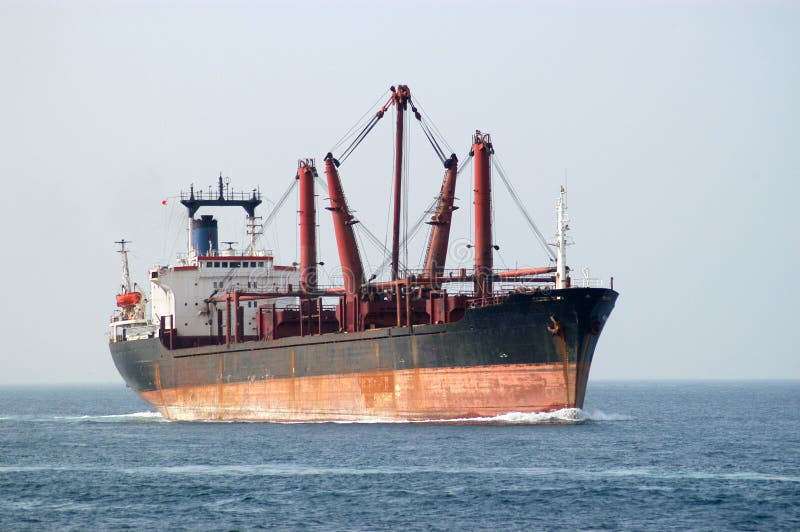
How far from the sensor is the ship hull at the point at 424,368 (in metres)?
38.2

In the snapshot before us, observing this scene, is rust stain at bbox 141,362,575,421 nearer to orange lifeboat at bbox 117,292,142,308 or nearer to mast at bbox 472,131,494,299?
mast at bbox 472,131,494,299

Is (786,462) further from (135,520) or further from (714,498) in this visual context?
(135,520)

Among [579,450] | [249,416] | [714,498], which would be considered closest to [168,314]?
[249,416]

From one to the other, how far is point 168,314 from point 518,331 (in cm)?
2315

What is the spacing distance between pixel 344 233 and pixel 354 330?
182 inches

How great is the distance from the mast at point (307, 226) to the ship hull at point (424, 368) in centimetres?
534

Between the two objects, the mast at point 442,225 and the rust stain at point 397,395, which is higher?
the mast at point 442,225

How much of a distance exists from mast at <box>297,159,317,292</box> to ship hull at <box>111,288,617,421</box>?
17.5 ft

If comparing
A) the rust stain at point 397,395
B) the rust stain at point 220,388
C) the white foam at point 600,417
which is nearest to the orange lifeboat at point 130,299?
the rust stain at point 397,395

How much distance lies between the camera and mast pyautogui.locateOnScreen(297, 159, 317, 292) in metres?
53.2

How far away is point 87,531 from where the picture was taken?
23.9 metres

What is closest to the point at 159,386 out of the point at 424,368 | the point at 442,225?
the point at 442,225

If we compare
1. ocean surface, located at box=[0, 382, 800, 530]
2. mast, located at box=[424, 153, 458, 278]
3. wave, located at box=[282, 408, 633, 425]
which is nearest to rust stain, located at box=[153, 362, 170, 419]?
ocean surface, located at box=[0, 382, 800, 530]

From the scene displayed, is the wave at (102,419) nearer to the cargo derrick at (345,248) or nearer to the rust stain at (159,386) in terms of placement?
the rust stain at (159,386)
